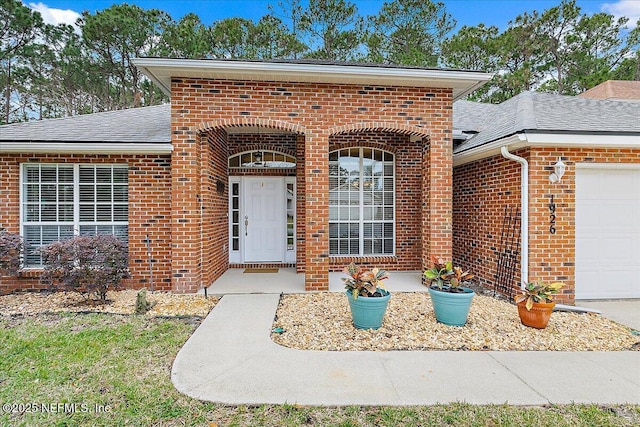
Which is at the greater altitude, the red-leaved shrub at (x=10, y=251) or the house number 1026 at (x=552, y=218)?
the house number 1026 at (x=552, y=218)

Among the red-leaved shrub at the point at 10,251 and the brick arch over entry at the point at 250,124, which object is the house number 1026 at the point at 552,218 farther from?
the red-leaved shrub at the point at 10,251

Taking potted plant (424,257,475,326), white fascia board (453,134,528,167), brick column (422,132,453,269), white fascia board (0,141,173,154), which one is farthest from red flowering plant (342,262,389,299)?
white fascia board (0,141,173,154)

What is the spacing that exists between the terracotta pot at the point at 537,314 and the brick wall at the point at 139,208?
5.98m

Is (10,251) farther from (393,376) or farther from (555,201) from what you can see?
(555,201)

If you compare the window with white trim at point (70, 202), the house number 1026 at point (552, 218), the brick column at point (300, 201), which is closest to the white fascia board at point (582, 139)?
the house number 1026 at point (552, 218)

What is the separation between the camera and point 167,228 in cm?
645

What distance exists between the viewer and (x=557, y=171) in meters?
5.42

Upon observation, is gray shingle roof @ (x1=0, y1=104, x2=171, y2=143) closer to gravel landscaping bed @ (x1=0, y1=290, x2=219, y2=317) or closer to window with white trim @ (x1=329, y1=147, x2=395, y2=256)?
gravel landscaping bed @ (x1=0, y1=290, x2=219, y2=317)

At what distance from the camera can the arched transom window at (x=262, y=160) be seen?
332 inches

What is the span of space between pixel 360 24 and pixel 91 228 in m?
14.1

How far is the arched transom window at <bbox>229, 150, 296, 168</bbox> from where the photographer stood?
843 cm

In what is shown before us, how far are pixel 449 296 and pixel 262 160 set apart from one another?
5.70 meters

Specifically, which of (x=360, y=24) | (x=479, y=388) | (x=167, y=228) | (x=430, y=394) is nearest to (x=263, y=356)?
(x=430, y=394)

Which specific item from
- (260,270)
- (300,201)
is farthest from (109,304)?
(300,201)
